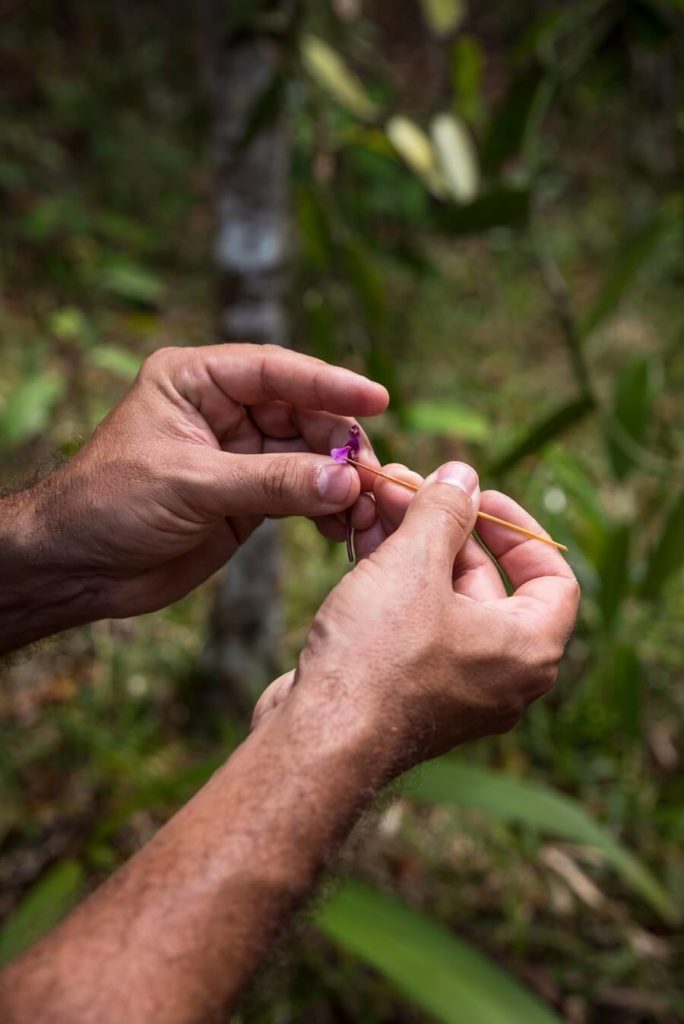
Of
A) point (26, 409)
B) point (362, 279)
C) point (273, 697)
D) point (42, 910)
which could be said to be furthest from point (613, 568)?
point (26, 409)

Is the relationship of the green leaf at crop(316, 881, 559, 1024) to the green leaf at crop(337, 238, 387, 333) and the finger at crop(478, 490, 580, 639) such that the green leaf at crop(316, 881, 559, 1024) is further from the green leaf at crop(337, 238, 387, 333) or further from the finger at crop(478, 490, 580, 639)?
the green leaf at crop(337, 238, 387, 333)

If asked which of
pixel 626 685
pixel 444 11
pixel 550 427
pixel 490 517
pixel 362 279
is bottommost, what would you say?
pixel 626 685

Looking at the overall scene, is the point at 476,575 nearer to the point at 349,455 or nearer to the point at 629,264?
the point at 349,455

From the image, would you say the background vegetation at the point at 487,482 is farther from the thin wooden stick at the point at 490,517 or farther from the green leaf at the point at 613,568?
the thin wooden stick at the point at 490,517

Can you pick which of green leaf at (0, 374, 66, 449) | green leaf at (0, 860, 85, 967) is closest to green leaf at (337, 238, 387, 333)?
green leaf at (0, 860, 85, 967)

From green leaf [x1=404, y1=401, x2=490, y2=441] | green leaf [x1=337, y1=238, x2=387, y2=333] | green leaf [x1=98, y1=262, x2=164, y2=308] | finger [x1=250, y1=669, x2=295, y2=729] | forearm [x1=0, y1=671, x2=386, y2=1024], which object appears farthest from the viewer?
green leaf [x1=98, y1=262, x2=164, y2=308]

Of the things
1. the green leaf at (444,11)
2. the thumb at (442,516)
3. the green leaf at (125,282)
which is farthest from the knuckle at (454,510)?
the green leaf at (125,282)
